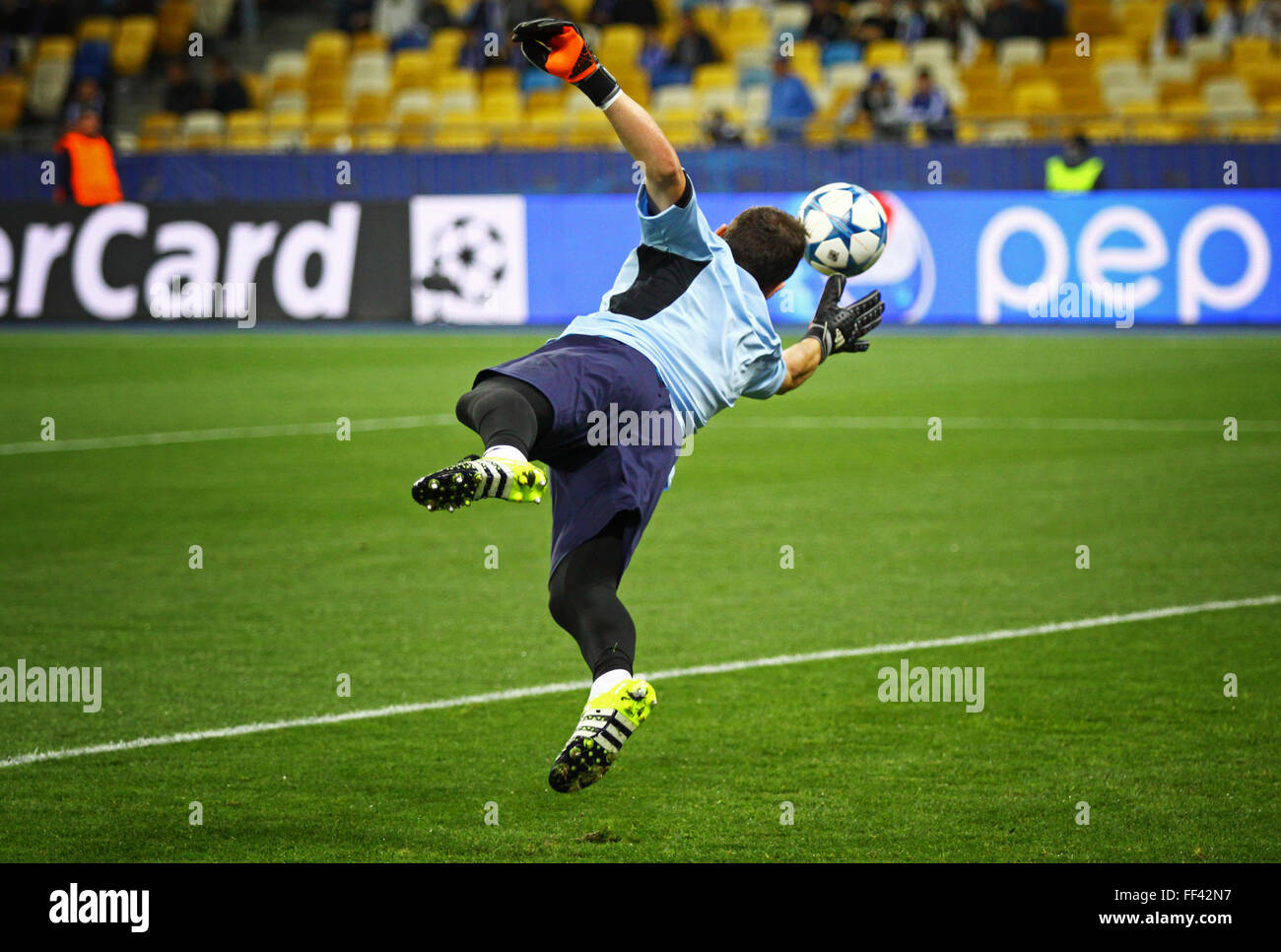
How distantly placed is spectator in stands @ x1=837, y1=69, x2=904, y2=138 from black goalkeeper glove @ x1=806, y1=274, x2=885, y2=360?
1682cm

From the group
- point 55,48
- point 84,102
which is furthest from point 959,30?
point 55,48

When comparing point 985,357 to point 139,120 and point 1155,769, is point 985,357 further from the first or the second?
point 139,120

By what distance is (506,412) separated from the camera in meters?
4.75

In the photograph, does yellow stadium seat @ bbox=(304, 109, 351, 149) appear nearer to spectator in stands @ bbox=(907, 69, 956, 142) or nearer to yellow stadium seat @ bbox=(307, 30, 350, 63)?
yellow stadium seat @ bbox=(307, 30, 350, 63)

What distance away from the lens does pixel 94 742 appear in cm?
643

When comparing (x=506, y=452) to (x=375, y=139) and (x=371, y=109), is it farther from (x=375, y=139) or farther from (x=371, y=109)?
(x=371, y=109)

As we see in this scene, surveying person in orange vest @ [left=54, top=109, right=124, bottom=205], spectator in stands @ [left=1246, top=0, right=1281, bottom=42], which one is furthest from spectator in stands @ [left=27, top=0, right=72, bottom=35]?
spectator in stands @ [left=1246, top=0, right=1281, bottom=42]

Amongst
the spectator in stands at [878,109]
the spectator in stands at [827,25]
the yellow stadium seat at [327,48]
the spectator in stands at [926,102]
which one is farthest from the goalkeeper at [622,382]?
the yellow stadium seat at [327,48]

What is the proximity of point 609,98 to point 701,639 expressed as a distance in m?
3.57

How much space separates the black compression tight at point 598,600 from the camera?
4.90 m

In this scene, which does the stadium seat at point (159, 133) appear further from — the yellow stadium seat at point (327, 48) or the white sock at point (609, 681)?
the white sock at point (609, 681)

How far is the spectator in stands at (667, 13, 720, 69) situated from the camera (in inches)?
1035
